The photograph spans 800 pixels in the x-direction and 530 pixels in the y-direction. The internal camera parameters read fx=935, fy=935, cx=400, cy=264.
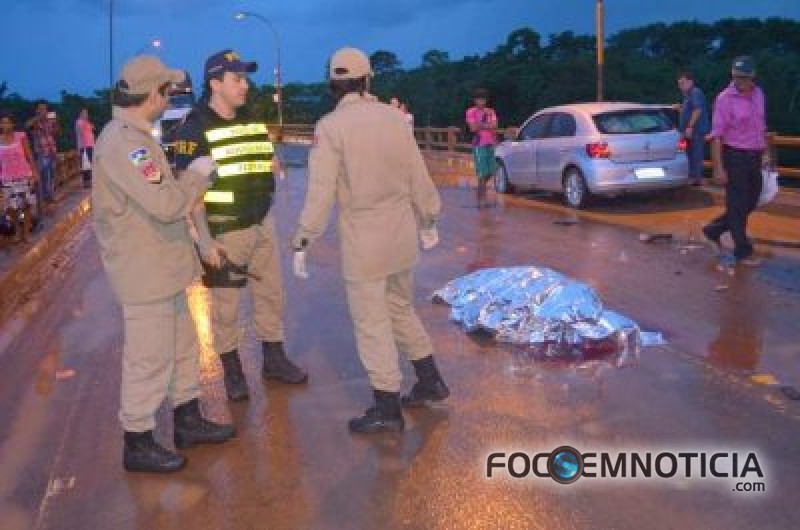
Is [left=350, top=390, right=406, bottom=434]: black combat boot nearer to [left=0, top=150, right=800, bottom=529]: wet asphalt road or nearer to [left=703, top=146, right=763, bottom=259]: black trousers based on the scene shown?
[left=0, top=150, right=800, bottom=529]: wet asphalt road

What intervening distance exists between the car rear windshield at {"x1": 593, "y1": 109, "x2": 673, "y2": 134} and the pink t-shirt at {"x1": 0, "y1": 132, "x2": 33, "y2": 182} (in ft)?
26.6

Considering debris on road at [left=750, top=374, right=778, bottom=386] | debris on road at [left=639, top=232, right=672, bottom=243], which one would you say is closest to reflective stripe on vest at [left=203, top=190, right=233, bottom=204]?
debris on road at [left=750, top=374, right=778, bottom=386]

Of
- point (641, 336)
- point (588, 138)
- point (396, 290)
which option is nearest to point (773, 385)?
point (641, 336)

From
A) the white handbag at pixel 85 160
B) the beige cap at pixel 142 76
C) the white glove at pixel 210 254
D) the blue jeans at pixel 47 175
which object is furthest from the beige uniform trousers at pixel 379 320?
the white handbag at pixel 85 160

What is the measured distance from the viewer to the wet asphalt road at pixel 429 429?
4.14 metres

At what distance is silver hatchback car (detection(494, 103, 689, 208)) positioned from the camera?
1366 centimetres

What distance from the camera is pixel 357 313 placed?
16.5ft

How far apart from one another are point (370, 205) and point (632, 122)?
32.4ft

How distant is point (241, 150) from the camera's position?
5.41 meters

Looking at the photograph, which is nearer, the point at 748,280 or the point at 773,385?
the point at 773,385

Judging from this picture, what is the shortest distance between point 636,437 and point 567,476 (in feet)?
2.00

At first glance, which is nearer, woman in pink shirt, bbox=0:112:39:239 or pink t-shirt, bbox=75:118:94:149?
woman in pink shirt, bbox=0:112:39:239

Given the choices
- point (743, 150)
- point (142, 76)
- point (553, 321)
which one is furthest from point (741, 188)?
point (142, 76)

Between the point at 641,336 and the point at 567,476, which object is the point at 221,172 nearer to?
the point at 567,476
